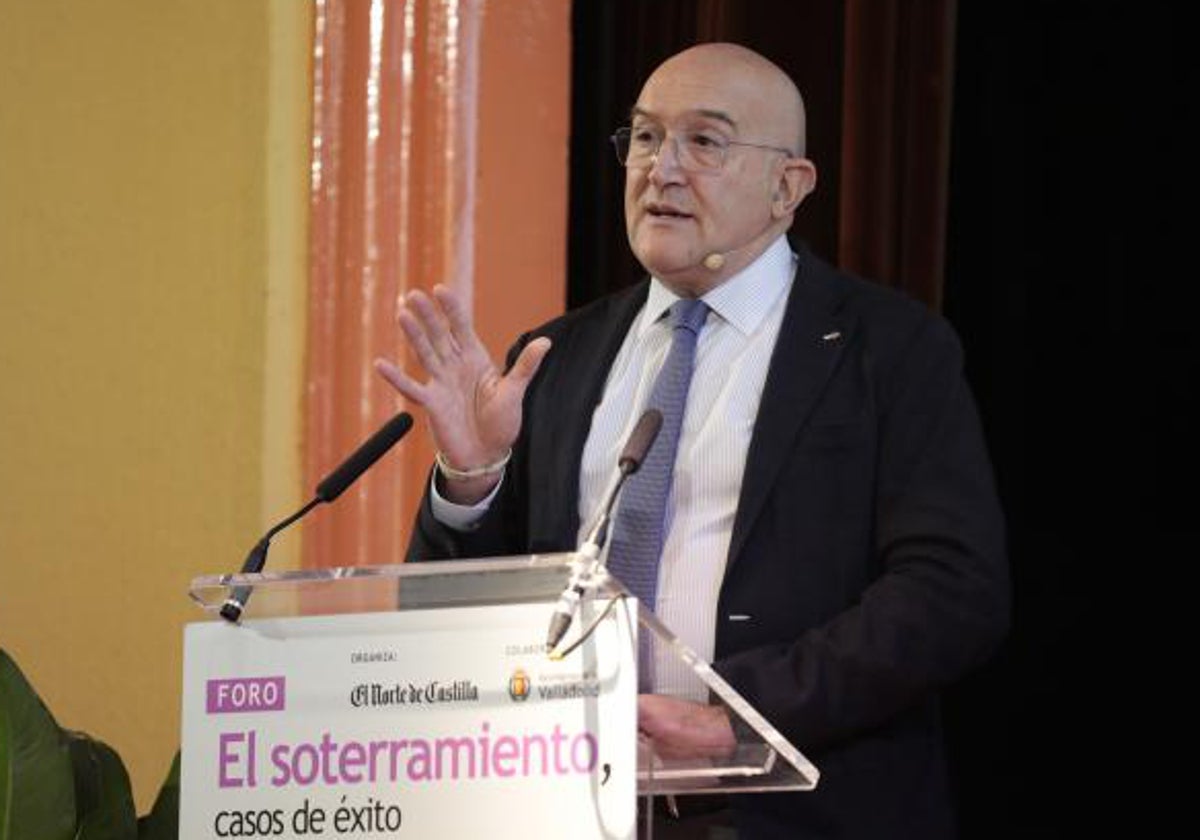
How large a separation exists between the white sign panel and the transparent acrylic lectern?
22 mm

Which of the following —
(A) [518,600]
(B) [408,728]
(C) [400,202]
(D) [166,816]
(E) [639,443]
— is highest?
(C) [400,202]

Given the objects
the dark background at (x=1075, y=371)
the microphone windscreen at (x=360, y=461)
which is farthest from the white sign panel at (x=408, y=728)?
the dark background at (x=1075, y=371)

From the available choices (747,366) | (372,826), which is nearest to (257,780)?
(372,826)

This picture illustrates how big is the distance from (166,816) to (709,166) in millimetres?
1046

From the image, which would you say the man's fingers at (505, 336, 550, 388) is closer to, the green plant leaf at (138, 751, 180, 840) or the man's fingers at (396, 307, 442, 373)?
the man's fingers at (396, 307, 442, 373)

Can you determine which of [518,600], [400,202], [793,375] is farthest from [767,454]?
[400,202]

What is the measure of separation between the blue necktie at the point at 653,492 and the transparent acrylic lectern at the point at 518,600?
53 centimetres

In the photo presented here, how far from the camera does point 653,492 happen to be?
8.87 ft

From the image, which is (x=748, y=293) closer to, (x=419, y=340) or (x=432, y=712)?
(x=419, y=340)

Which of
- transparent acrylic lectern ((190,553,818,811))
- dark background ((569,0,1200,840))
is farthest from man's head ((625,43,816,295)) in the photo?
transparent acrylic lectern ((190,553,818,811))

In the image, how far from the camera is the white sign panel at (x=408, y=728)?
192 centimetres

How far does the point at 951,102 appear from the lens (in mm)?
3195

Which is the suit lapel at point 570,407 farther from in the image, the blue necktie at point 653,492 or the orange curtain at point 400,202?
the orange curtain at point 400,202

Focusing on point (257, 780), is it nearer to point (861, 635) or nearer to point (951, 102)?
point (861, 635)
